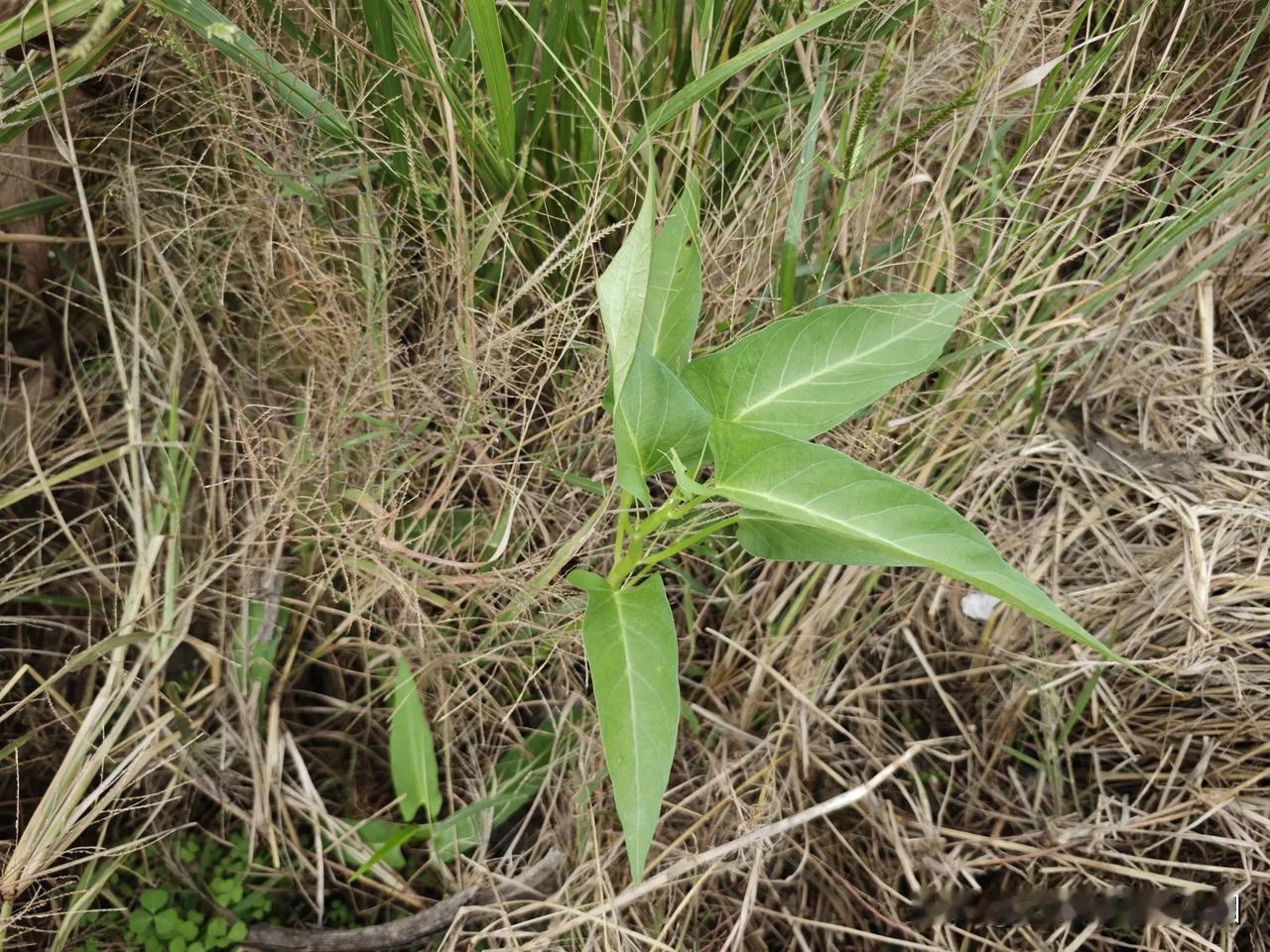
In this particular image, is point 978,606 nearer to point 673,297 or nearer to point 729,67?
point 673,297

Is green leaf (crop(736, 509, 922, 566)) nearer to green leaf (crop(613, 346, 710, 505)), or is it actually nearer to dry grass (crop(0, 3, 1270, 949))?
green leaf (crop(613, 346, 710, 505))

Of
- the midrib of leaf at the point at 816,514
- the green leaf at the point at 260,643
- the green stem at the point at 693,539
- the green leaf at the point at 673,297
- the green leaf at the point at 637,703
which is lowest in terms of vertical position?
the green leaf at the point at 260,643

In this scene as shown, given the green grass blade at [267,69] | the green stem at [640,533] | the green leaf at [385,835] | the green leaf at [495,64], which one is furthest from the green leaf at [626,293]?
the green leaf at [385,835]

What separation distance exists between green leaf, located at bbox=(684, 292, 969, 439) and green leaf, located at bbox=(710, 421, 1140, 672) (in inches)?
2.8

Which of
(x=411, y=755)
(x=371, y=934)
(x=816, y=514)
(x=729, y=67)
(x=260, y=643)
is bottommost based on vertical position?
(x=371, y=934)

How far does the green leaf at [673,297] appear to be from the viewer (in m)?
0.82

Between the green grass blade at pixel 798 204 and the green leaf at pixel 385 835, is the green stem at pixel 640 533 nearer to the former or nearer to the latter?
the green grass blade at pixel 798 204

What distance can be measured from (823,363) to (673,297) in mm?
143

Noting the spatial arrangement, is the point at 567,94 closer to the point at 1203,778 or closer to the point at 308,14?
the point at 308,14

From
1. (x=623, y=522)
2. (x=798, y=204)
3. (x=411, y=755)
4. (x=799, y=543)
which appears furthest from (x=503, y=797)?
(x=798, y=204)

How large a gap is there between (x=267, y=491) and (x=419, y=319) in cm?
27

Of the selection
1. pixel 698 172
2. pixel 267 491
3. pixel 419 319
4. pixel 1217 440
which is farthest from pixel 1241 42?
pixel 267 491

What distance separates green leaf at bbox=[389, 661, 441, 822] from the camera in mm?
1068

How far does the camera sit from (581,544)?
1.01m
